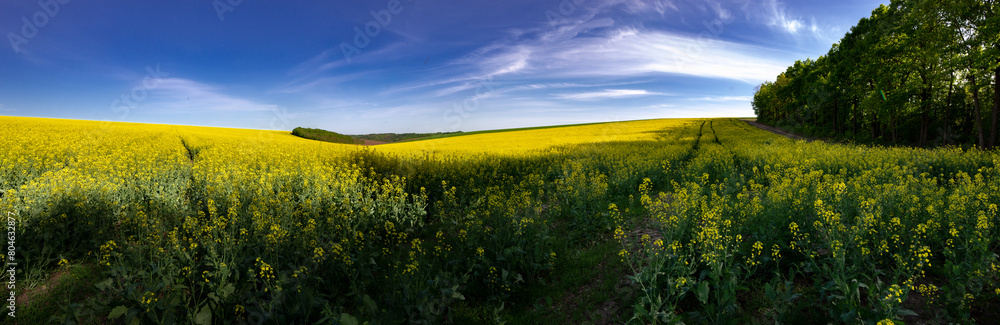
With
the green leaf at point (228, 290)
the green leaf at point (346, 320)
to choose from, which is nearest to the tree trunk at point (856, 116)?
the green leaf at point (346, 320)

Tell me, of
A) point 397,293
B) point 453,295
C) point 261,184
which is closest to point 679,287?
point 453,295

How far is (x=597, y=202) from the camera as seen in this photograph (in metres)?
8.26

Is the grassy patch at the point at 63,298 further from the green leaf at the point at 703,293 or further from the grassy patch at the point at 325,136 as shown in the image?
the grassy patch at the point at 325,136

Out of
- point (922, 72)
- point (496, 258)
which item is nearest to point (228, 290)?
point (496, 258)

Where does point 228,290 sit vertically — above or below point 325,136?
below

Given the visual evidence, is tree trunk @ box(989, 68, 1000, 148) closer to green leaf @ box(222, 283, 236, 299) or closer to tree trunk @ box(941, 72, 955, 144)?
tree trunk @ box(941, 72, 955, 144)

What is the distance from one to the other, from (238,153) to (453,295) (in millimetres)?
15784

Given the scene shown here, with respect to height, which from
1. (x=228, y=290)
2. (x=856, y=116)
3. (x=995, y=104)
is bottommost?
(x=228, y=290)

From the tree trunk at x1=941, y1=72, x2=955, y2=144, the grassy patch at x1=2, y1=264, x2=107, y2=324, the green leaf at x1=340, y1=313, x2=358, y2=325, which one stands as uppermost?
the tree trunk at x1=941, y1=72, x2=955, y2=144

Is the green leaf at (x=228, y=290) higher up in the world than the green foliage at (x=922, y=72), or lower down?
lower down

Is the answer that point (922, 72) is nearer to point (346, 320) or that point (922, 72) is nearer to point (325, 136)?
point (346, 320)

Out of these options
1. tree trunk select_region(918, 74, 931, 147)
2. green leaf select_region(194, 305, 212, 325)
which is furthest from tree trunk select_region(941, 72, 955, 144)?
green leaf select_region(194, 305, 212, 325)

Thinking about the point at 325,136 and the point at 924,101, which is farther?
the point at 325,136

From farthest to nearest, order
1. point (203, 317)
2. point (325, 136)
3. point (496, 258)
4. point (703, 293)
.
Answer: point (325, 136) < point (496, 258) < point (703, 293) < point (203, 317)
